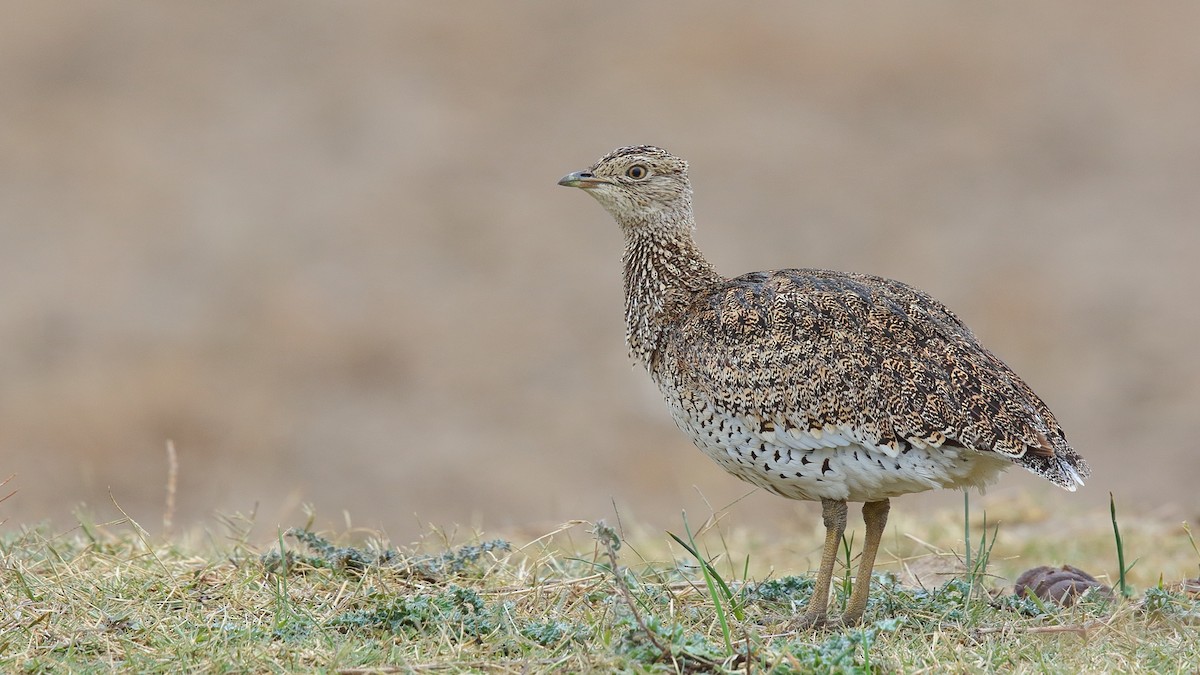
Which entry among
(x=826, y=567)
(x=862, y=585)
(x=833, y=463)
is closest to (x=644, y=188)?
(x=833, y=463)

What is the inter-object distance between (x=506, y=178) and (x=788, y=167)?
309 cm

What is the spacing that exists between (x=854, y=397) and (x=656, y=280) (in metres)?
1.32

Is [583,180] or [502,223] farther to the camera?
[502,223]

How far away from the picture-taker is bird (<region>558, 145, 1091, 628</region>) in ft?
16.9

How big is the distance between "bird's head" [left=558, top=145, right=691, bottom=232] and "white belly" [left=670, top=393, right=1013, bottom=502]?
49.5 inches

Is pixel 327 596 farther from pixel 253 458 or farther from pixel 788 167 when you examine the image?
pixel 788 167

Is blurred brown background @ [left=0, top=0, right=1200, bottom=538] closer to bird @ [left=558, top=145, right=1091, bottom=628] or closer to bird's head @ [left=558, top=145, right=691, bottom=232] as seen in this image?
bird's head @ [left=558, top=145, right=691, bottom=232]

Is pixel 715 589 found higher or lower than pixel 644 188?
lower

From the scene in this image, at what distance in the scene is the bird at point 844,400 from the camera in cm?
514

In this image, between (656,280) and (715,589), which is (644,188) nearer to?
(656,280)

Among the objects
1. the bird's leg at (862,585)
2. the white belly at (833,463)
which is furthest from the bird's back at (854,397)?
the bird's leg at (862,585)

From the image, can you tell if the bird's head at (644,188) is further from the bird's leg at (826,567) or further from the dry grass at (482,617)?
the bird's leg at (826,567)

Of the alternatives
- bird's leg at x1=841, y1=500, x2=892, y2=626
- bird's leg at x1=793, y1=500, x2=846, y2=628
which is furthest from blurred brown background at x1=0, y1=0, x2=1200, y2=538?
bird's leg at x1=793, y1=500, x2=846, y2=628

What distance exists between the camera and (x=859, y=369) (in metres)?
5.30
